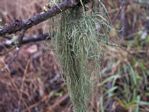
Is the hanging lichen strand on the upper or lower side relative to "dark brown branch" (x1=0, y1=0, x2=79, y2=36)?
lower

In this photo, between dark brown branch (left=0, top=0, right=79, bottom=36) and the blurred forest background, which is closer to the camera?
dark brown branch (left=0, top=0, right=79, bottom=36)

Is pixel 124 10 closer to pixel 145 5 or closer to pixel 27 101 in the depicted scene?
pixel 145 5

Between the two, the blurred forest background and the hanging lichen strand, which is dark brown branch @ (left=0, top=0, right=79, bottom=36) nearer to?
the hanging lichen strand

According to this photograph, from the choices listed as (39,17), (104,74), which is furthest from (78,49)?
(104,74)

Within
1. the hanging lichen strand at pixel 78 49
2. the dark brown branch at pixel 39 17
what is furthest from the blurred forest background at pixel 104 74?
the dark brown branch at pixel 39 17

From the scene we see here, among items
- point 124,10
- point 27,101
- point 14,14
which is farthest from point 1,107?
point 124,10

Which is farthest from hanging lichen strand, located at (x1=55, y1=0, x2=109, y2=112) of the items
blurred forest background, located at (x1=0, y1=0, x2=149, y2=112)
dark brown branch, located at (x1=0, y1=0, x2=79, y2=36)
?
blurred forest background, located at (x1=0, y1=0, x2=149, y2=112)

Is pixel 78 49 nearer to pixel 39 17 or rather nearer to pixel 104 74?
pixel 39 17
